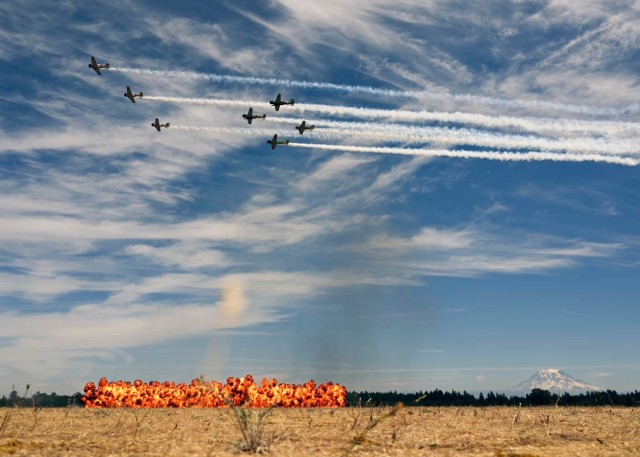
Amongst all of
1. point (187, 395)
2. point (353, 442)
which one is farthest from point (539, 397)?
point (353, 442)

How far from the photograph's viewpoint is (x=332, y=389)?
7244 centimetres

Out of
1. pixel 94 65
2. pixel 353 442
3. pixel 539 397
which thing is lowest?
pixel 353 442

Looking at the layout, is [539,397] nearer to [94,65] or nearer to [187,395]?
[187,395]

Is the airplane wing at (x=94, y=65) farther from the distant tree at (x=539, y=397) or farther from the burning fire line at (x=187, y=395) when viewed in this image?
the distant tree at (x=539, y=397)

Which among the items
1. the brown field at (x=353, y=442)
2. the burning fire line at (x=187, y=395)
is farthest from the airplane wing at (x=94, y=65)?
the brown field at (x=353, y=442)

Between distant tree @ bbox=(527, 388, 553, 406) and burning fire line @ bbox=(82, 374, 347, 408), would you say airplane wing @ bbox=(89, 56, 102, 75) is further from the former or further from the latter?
distant tree @ bbox=(527, 388, 553, 406)

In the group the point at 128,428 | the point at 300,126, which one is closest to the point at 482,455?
the point at 128,428


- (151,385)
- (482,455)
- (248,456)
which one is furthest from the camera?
(151,385)

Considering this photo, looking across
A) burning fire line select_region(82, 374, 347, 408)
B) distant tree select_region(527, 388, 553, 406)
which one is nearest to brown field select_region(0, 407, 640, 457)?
burning fire line select_region(82, 374, 347, 408)

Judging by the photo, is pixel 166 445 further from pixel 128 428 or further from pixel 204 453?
pixel 128 428

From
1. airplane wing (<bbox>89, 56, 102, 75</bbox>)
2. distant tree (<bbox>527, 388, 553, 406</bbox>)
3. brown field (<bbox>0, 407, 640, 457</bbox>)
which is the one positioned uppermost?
airplane wing (<bbox>89, 56, 102, 75</bbox>)

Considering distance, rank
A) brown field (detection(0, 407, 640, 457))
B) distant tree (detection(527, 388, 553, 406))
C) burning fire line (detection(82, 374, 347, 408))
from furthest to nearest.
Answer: distant tree (detection(527, 388, 553, 406)), burning fire line (detection(82, 374, 347, 408)), brown field (detection(0, 407, 640, 457))

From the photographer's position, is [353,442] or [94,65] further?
[94,65]

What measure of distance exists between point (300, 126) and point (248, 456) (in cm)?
6380
